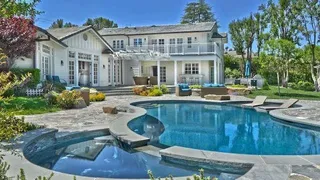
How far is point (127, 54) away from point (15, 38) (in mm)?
12671

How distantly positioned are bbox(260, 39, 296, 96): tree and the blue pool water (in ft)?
27.4

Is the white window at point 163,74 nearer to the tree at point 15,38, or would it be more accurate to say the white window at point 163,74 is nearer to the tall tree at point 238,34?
the tall tree at point 238,34

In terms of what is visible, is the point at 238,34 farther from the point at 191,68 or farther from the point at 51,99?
the point at 51,99

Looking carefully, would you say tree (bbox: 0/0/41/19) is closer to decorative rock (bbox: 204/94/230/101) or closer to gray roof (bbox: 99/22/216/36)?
decorative rock (bbox: 204/94/230/101)

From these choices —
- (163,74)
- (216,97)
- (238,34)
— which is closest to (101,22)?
(238,34)

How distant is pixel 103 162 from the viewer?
21.9 feet

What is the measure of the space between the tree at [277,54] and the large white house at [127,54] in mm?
5676

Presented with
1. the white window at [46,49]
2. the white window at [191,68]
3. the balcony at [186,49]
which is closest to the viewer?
the white window at [46,49]

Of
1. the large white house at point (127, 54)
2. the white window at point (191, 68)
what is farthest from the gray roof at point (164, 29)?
the white window at point (191, 68)

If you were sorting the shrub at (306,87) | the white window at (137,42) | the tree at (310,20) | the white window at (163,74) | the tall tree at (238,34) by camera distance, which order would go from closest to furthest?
→ the tree at (310,20), the shrub at (306,87), the white window at (137,42), the white window at (163,74), the tall tree at (238,34)

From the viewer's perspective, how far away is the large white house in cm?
2161

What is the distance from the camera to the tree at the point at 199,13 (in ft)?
199

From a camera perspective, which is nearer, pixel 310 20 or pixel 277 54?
pixel 277 54

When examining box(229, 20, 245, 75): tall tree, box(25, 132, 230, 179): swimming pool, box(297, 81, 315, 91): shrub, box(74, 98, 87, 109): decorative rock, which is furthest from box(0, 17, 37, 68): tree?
box(229, 20, 245, 75): tall tree
